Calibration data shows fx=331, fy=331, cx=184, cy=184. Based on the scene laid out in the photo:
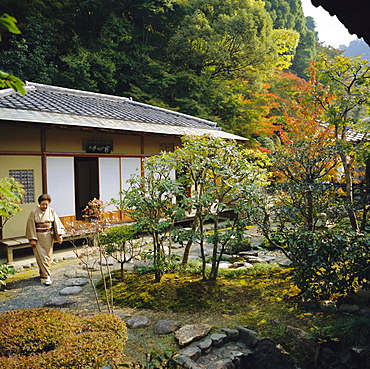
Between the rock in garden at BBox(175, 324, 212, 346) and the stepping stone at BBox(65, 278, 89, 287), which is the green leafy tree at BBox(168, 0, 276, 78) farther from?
the rock in garden at BBox(175, 324, 212, 346)

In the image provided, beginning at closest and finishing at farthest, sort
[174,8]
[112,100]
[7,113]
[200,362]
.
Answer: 1. [200,362]
2. [7,113]
3. [112,100]
4. [174,8]

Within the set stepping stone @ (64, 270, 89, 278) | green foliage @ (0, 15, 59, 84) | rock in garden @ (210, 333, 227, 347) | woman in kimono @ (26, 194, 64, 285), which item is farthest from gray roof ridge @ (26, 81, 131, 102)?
rock in garden @ (210, 333, 227, 347)

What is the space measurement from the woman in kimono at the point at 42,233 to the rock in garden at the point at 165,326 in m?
3.65

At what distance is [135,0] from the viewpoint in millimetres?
25969

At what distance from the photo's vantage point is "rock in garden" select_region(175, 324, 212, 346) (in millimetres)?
4510

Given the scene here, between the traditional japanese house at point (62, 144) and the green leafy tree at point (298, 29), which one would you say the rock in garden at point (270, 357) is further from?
the green leafy tree at point (298, 29)

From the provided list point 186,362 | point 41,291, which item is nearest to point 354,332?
point 186,362

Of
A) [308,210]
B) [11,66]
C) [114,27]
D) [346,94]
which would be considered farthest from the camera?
[114,27]

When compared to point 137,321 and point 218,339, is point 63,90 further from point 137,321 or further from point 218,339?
point 218,339

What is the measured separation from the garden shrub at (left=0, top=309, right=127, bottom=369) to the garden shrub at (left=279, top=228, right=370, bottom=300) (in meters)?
3.04

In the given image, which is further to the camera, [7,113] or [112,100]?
[112,100]

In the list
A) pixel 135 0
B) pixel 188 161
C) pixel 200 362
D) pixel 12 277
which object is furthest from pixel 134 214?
pixel 135 0

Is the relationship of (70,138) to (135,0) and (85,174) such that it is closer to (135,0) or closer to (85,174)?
(85,174)

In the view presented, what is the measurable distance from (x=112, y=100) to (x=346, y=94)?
39.9 feet
